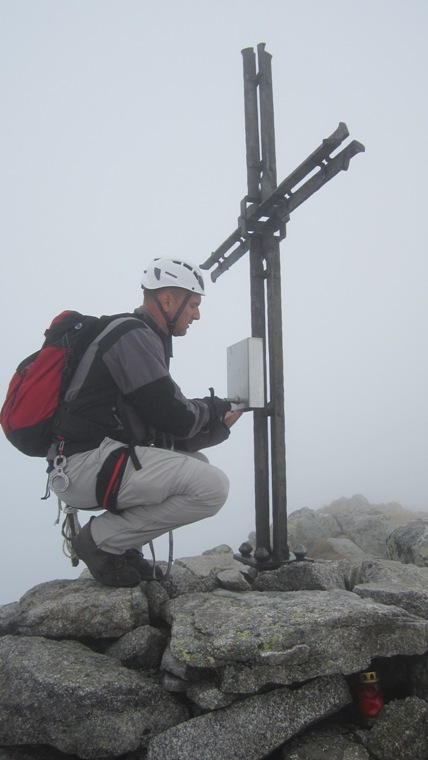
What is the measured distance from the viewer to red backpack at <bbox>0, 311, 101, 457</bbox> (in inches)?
221

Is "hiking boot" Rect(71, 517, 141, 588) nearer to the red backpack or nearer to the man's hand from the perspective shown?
the red backpack

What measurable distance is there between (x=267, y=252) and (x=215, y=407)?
121 inches

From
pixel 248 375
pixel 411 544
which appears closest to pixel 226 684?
pixel 248 375

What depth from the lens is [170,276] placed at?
6641mm

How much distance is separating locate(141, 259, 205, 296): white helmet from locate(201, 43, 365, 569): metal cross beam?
191cm

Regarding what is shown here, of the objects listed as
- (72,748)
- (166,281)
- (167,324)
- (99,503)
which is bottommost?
(72,748)

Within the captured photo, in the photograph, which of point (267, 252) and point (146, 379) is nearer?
point (146, 379)

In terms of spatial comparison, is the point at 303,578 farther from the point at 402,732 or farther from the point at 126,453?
the point at 126,453

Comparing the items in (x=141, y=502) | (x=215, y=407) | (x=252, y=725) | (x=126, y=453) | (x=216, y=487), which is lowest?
(x=252, y=725)

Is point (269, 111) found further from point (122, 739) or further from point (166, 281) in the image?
point (122, 739)

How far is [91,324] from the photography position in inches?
232

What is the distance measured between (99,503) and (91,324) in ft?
6.32

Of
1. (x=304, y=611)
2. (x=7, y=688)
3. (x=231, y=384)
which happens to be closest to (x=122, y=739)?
(x=7, y=688)

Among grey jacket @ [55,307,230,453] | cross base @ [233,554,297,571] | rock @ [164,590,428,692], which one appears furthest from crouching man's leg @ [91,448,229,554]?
cross base @ [233,554,297,571]
